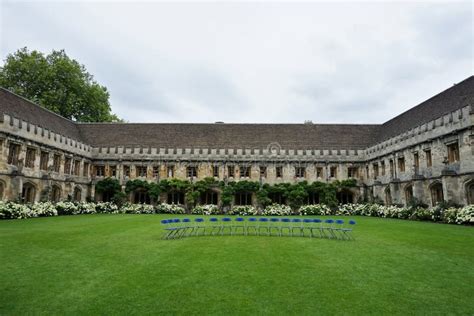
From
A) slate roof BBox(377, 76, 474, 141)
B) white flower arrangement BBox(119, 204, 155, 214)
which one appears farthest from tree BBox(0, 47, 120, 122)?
slate roof BBox(377, 76, 474, 141)

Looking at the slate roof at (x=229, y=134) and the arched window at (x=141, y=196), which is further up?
the slate roof at (x=229, y=134)

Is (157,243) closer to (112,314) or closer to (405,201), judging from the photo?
(112,314)

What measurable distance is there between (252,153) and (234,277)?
2188 cm

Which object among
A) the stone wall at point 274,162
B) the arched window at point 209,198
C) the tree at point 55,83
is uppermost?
the tree at point 55,83

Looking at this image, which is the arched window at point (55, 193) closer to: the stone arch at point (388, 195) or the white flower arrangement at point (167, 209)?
the white flower arrangement at point (167, 209)

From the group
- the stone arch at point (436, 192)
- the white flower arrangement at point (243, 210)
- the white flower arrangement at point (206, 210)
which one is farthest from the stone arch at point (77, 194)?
the stone arch at point (436, 192)

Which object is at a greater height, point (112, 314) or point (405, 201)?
point (405, 201)

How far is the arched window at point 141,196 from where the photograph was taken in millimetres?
27156

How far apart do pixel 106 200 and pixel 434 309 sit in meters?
27.5

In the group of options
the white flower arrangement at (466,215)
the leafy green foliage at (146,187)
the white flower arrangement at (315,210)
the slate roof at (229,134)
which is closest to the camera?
the white flower arrangement at (466,215)

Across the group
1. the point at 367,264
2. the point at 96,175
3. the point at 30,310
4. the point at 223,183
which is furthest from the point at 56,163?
the point at 367,264

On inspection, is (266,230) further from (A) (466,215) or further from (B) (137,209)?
(B) (137,209)

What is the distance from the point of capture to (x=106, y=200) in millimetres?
27234

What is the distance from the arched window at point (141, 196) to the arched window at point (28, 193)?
8.21 metres
